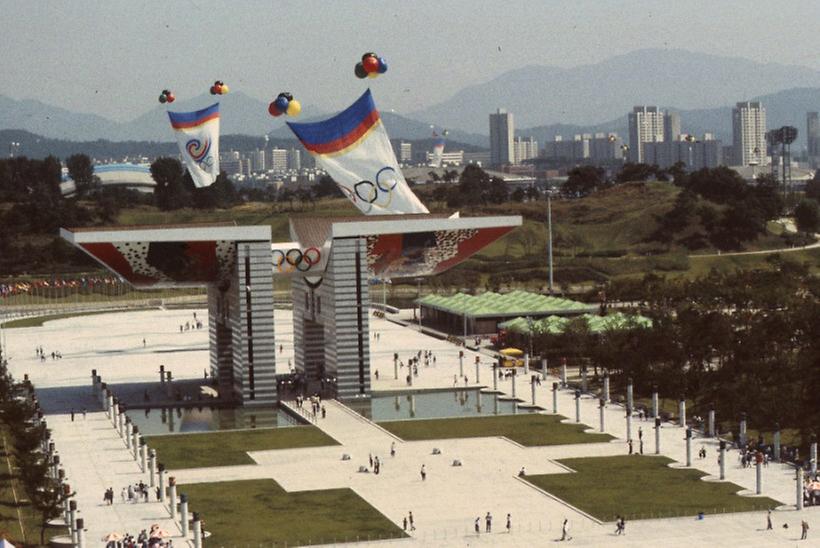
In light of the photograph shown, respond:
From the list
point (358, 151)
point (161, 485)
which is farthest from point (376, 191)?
point (161, 485)

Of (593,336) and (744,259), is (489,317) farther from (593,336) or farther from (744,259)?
(744,259)

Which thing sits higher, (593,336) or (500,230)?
(500,230)

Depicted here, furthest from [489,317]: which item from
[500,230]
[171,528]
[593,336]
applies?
[171,528]

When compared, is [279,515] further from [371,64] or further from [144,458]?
[371,64]

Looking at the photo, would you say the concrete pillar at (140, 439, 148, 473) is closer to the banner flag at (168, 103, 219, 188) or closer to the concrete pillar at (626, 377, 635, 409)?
the banner flag at (168, 103, 219, 188)

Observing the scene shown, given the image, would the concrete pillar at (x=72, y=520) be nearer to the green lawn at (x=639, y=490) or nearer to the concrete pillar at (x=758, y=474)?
the green lawn at (x=639, y=490)

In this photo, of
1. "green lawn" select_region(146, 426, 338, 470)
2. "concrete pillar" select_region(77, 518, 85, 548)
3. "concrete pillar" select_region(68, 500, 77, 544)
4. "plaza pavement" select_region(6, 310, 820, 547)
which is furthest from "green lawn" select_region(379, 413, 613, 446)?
"concrete pillar" select_region(77, 518, 85, 548)
